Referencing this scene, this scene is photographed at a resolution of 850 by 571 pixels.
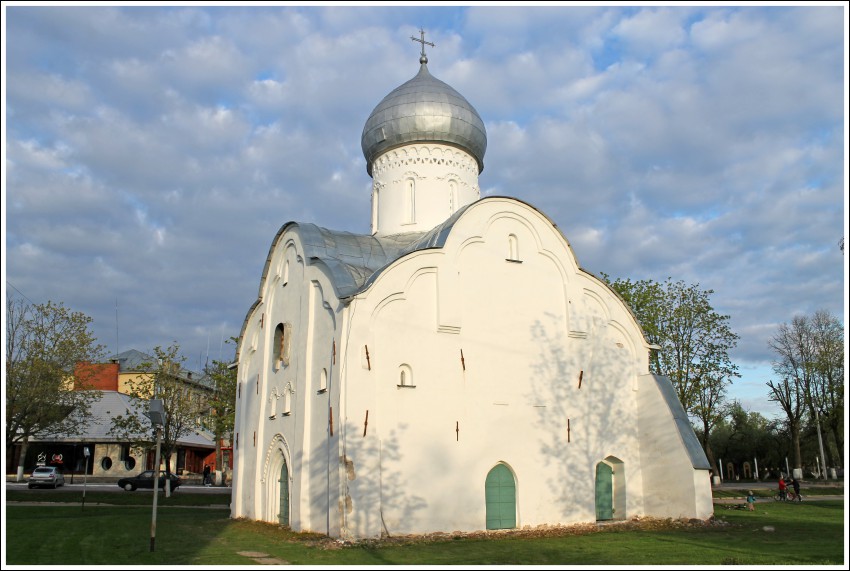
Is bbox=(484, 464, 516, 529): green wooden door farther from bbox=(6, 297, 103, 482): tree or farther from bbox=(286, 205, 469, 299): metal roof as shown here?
bbox=(6, 297, 103, 482): tree

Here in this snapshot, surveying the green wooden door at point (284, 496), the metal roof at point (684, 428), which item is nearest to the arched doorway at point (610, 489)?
the metal roof at point (684, 428)

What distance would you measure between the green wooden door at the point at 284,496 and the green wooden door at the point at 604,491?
303 inches

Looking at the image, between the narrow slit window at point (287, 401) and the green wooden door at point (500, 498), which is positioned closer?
the green wooden door at point (500, 498)

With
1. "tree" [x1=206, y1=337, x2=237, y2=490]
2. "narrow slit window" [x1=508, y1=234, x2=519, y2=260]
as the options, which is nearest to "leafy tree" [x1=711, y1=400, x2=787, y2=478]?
"tree" [x1=206, y1=337, x2=237, y2=490]

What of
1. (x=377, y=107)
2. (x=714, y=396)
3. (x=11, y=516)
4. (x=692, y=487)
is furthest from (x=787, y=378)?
(x=11, y=516)

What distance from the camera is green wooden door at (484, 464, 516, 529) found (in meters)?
15.3

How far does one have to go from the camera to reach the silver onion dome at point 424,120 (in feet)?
70.0

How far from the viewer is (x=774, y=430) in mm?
51062

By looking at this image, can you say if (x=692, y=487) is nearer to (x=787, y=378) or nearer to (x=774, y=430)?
(x=787, y=378)

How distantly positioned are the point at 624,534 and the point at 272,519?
8.75 meters

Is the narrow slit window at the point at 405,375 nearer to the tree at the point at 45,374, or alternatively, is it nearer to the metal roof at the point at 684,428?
the metal roof at the point at 684,428

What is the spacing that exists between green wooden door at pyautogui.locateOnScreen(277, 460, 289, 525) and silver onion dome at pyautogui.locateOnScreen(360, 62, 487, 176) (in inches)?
410

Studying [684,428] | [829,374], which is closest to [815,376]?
[829,374]

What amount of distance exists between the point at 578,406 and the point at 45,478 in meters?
26.4
